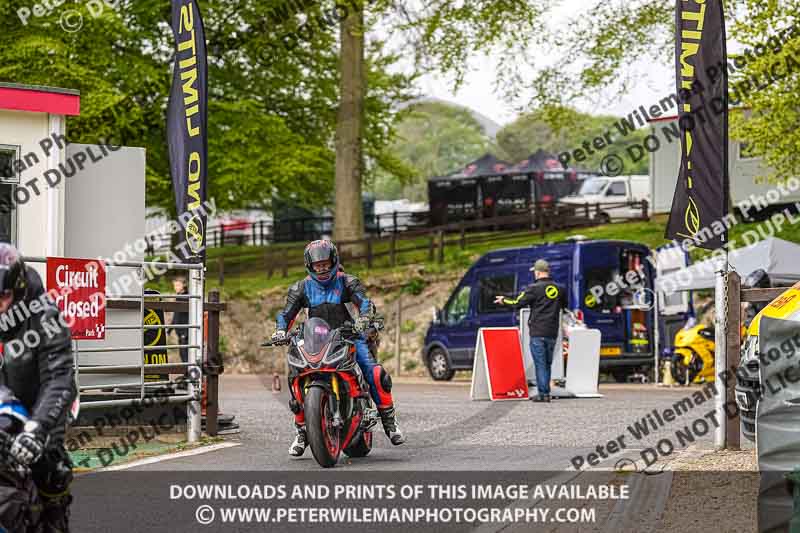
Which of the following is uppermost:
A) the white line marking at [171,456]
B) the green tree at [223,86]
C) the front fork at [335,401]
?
the green tree at [223,86]

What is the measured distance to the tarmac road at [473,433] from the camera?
11.4 meters

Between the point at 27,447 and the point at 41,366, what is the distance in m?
0.55

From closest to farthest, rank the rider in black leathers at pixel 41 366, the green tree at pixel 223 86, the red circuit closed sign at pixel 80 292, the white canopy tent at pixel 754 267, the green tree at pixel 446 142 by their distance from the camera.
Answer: the rider in black leathers at pixel 41 366
the red circuit closed sign at pixel 80 292
the white canopy tent at pixel 754 267
the green tree at pixel 223 86
the green tree at pixel 446 142

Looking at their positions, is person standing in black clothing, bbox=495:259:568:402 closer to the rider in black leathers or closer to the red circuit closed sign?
the red circuit closed sign

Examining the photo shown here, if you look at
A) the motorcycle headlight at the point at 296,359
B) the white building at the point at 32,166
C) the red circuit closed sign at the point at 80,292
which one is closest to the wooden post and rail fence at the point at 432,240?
the white building at the point at 32,166

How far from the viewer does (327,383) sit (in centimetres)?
1095

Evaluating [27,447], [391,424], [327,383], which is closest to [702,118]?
[391,424]

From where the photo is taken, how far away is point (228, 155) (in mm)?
36594

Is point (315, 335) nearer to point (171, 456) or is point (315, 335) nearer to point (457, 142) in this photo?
point (171, 456)

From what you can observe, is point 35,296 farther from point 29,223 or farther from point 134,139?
point 134,139

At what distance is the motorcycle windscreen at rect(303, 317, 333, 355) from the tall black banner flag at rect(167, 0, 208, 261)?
2.84m

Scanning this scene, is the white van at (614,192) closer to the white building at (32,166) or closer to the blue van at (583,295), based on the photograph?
the blue van at (583,295)

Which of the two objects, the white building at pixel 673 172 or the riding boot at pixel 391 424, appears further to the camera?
the white building at pixel 673 172

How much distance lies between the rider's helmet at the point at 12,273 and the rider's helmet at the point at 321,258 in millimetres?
5668
